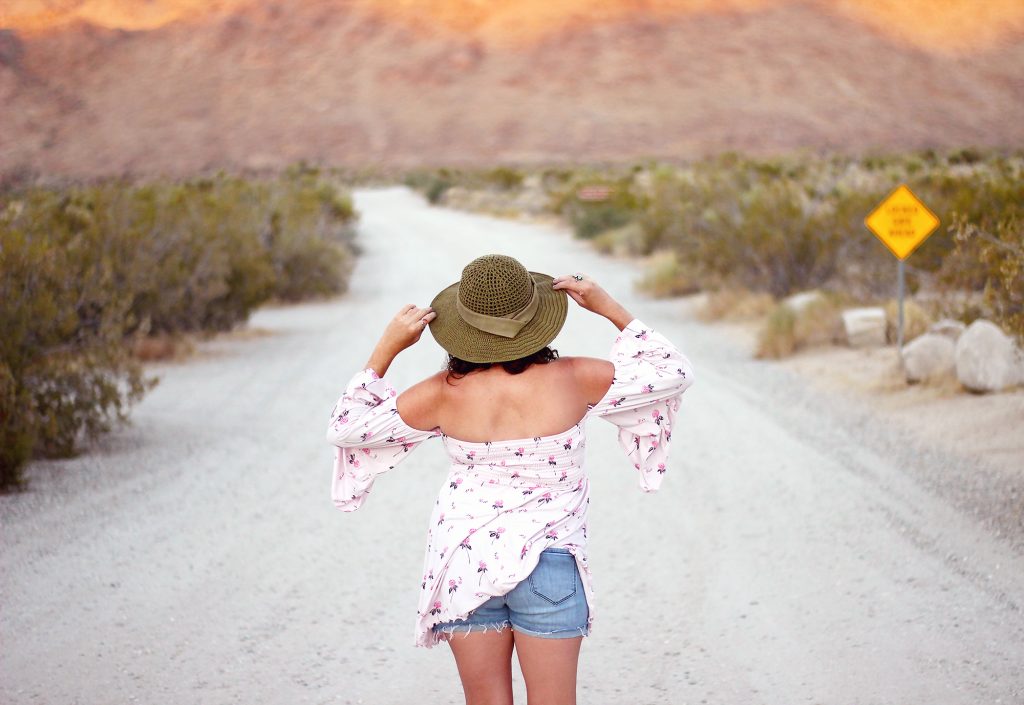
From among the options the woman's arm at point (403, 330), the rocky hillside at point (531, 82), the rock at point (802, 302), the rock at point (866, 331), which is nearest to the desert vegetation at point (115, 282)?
the woman's arm at point (403, 330)

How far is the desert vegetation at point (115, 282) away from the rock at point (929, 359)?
6735 millimetres

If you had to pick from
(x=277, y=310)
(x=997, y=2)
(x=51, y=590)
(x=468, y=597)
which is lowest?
(x=997, y=2)

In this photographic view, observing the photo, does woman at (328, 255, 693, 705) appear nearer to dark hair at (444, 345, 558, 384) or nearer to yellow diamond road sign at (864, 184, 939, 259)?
dark hair at (444, 345, 558, 384)

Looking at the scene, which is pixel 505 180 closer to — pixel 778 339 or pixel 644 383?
pixel 778 339

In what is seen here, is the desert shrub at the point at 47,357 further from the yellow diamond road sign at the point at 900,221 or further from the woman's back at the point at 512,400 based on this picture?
the yellow diamond road sign at the point at 900,221

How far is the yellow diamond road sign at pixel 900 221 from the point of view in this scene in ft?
36.3

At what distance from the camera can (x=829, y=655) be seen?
186 inches

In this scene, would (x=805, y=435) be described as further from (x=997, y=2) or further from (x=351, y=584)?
(x=997, y=2)

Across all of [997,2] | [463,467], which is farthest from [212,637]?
[997,2]

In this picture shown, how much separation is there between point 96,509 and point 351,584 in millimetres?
2363

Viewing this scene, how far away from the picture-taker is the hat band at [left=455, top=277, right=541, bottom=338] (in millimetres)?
3033

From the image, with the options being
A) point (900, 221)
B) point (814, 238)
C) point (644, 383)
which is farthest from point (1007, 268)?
point (814, 238)

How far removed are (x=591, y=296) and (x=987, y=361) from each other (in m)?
7.54

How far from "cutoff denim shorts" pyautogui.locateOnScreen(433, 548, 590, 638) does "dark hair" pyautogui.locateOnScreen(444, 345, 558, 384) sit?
491 mm
